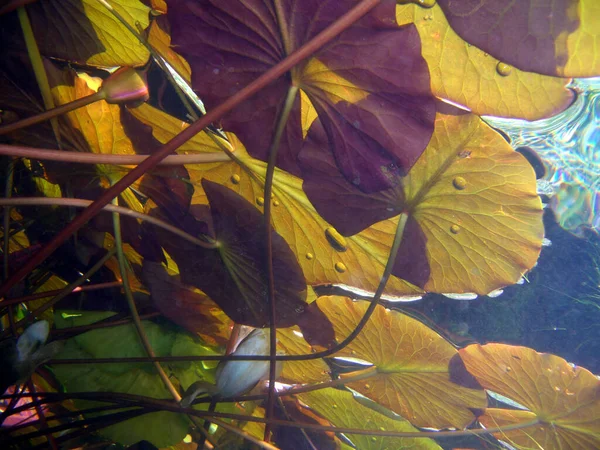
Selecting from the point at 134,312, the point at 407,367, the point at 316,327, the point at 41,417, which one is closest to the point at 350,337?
the point at 316,327

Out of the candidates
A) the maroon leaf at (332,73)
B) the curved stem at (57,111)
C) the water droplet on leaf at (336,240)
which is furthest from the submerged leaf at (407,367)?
the curved stem at (57,111)

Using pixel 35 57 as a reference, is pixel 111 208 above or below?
below

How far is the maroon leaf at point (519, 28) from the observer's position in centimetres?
47

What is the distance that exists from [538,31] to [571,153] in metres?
0.45

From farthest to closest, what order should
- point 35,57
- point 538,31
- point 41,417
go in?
point 41,417 → point 35,57 → point 538,31

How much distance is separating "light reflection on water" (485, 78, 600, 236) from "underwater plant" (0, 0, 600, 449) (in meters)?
0.16

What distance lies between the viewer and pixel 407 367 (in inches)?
36.3

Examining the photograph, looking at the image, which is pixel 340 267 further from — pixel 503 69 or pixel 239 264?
pixel 503 69

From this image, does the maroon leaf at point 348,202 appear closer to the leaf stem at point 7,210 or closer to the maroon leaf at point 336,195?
the maroon leaf at point 336,195

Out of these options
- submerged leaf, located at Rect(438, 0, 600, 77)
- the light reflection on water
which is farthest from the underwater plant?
the light reflection on water

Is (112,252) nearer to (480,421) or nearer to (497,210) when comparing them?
(497,210)

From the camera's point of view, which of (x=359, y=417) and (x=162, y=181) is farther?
(x=359, y=417)

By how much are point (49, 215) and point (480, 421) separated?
55.7 inches

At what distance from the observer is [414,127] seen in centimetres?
51
